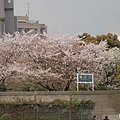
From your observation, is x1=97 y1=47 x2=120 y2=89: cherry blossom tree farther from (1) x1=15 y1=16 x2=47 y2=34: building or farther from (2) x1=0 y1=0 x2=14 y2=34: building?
(1) x1=15 y1=16 x2=47 y2=34: building

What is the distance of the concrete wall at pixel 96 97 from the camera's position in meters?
28.4

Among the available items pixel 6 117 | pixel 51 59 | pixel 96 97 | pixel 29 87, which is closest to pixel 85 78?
pixel 96 97

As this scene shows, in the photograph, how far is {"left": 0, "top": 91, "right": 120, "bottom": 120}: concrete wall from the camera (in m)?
28.4

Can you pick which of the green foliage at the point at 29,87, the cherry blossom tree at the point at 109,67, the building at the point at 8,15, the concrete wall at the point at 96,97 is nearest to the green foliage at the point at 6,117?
the concrete wall at the point at 96,97

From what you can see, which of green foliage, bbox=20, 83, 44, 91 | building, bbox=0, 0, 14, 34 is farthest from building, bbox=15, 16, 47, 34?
green foliage, bbox=20, 83, 44, 91

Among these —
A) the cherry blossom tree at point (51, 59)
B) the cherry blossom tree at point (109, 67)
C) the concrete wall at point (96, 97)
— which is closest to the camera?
the concrete wall at point (96, 97)

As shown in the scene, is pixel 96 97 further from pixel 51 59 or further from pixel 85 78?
pixel 51 59

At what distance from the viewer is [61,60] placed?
32.1 metres

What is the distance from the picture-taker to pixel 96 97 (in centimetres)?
2867

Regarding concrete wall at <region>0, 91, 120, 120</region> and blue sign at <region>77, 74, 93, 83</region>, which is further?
blue sign at <region>77, 74, 93, 83</region>

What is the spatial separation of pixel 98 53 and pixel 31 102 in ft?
30.7

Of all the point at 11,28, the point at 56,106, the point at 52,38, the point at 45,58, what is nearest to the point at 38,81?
the point at 45,58

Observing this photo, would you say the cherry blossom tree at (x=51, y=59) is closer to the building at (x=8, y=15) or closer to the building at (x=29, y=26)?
the building at (x=8, y=15)

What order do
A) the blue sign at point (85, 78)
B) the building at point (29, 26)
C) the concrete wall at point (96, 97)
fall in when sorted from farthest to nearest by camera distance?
the building at point (29, 26) → the blue sign at point (85, 78) → the concrete wall at point (96, 97)
